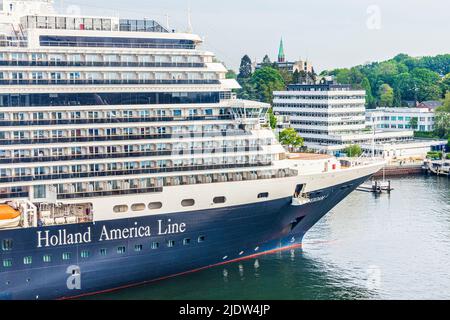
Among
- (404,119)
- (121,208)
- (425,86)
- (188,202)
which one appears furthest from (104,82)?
(425,86)

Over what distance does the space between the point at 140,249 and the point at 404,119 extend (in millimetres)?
65053

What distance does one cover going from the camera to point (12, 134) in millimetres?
29172

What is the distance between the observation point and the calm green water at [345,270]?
31531mm

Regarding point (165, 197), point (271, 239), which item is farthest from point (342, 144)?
point (165, 197)

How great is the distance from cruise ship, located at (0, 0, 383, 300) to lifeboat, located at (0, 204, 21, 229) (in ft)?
0.17

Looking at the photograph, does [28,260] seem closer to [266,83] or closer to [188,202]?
[188,202]

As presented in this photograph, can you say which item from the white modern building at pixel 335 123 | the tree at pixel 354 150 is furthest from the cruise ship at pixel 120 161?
the white modern building at pixel 335 123

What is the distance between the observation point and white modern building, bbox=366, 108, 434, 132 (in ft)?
294

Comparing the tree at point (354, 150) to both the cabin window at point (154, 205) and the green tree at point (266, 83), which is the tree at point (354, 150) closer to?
the green tree at point (266, 83)

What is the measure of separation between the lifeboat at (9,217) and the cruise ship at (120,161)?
0.05 metres

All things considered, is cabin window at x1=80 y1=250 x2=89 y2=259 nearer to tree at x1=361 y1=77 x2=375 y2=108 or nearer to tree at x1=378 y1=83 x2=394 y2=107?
tree at x1=378 y1=83 x2=394 y2=107

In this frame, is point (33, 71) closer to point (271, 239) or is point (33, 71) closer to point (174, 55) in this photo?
point (174, 55)

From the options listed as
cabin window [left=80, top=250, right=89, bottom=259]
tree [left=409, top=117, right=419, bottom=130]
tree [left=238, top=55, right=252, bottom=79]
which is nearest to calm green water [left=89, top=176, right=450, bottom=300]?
cabin window [left=80, top=250, right=89, bottom=259]
